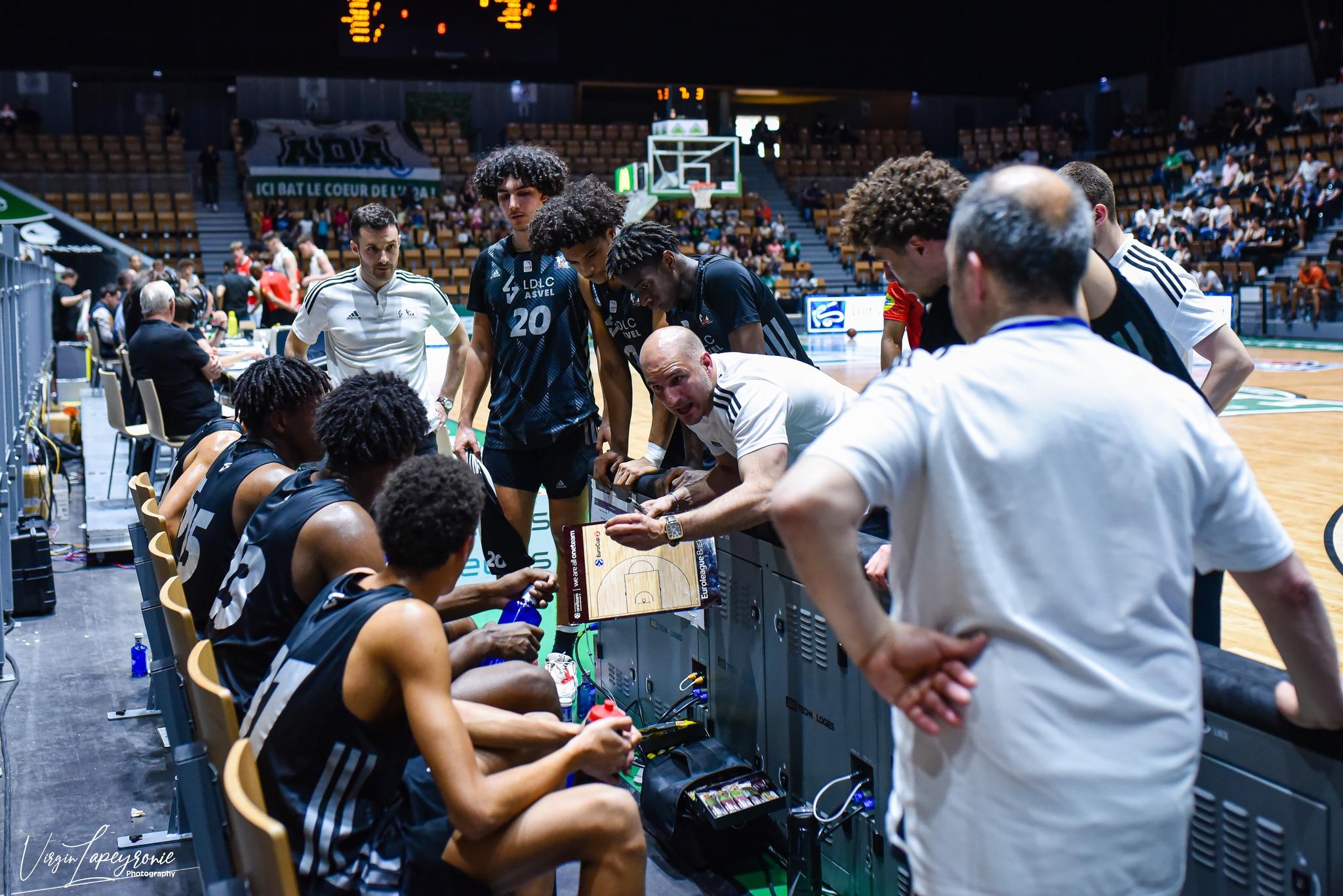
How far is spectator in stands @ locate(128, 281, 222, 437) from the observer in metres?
6.65

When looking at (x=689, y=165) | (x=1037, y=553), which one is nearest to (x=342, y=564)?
(x=1037, y=553)

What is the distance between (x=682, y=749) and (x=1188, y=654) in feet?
6.43

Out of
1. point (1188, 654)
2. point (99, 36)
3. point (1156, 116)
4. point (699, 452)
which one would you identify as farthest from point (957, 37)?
point (1188, 654)

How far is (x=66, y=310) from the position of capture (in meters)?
17.5

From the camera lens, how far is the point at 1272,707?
5.35 ft

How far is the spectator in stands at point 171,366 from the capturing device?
6.65m

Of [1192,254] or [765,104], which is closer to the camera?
[1192,254]

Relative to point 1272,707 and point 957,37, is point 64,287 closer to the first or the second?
Answer: point 1272,707

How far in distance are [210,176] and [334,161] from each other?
2.80 m

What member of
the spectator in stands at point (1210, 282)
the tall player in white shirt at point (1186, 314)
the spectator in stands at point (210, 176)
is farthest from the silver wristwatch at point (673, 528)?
the spectator in stands at point (210, 176)

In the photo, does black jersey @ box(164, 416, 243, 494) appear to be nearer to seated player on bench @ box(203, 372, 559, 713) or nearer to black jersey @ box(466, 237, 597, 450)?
black jersey @ box(466, 237, 597, 450)

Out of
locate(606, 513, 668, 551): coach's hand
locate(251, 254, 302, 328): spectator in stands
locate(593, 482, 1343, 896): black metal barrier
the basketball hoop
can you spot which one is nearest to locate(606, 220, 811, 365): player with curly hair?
locate(593, 482, 1343, 896): black metal barrier

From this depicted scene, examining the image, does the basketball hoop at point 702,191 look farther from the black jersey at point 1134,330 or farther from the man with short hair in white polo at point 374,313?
the black jersey at point 1134,330

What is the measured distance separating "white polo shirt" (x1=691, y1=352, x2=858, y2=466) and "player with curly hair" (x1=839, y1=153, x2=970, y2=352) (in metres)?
0.48
